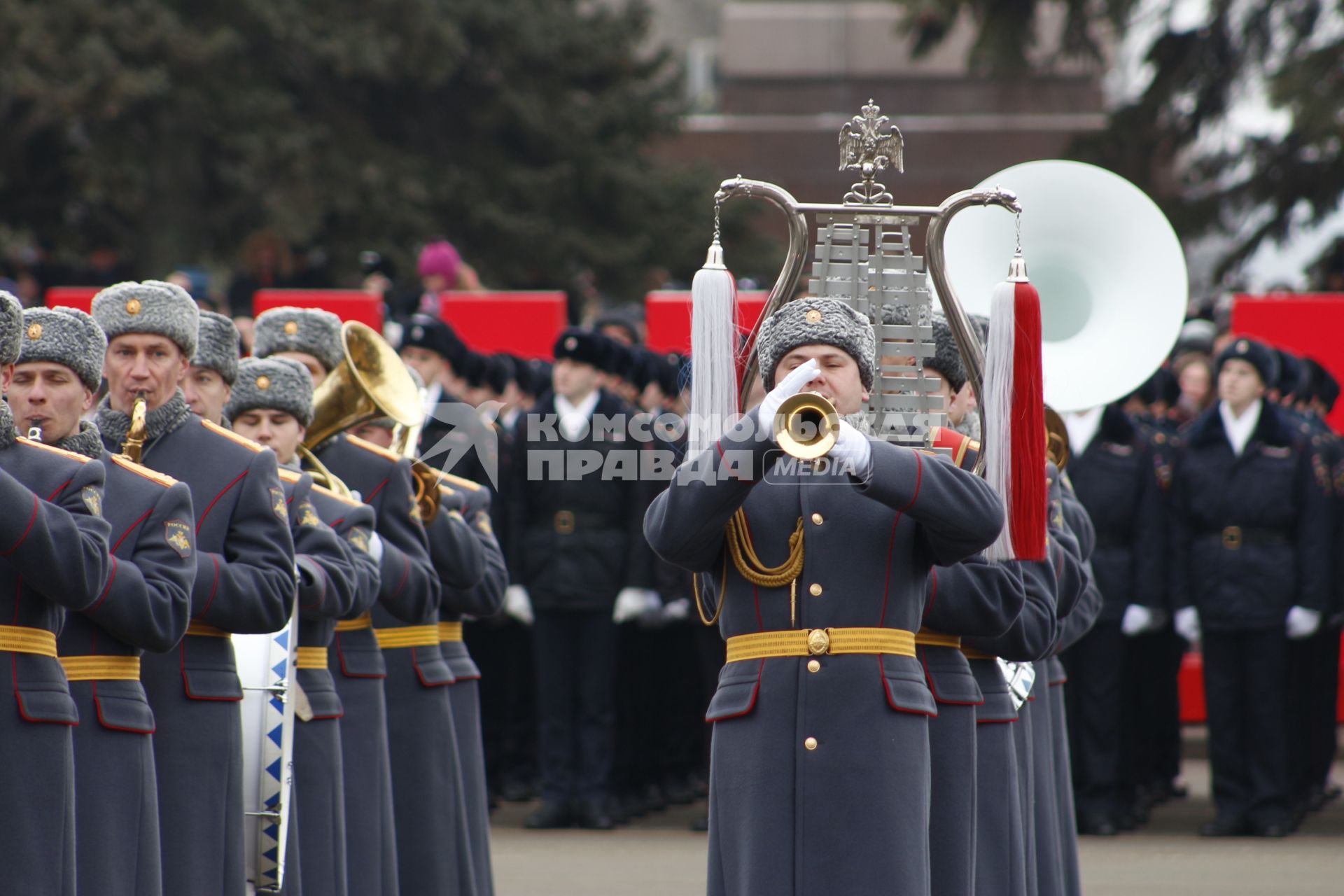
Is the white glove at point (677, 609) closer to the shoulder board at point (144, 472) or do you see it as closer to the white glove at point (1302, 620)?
the white glove at point (1302, 620)

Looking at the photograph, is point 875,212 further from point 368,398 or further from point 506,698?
point 506,698

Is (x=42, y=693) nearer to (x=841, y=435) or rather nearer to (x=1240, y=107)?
(x=841, y=435)

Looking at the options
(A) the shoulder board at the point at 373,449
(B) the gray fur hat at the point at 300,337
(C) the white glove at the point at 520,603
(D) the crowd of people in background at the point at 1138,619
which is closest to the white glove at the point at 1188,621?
(D) the crowd of people in background at the point at 1138,619

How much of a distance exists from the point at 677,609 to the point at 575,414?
1126 mm

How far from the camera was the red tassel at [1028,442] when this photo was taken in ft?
16.7

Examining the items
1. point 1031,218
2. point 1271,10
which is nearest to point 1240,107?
point 1271,10

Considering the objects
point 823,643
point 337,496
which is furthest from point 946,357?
point 337,496

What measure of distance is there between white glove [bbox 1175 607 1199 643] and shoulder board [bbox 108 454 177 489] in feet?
20.9

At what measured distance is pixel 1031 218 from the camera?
763 centimetres

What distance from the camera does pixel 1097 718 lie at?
10.5 meters

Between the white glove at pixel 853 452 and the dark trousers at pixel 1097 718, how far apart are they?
245 inches

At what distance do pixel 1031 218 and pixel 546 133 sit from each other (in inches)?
582

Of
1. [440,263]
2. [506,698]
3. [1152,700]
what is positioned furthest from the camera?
[440,263]

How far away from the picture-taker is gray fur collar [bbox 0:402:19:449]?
4.71 meters
